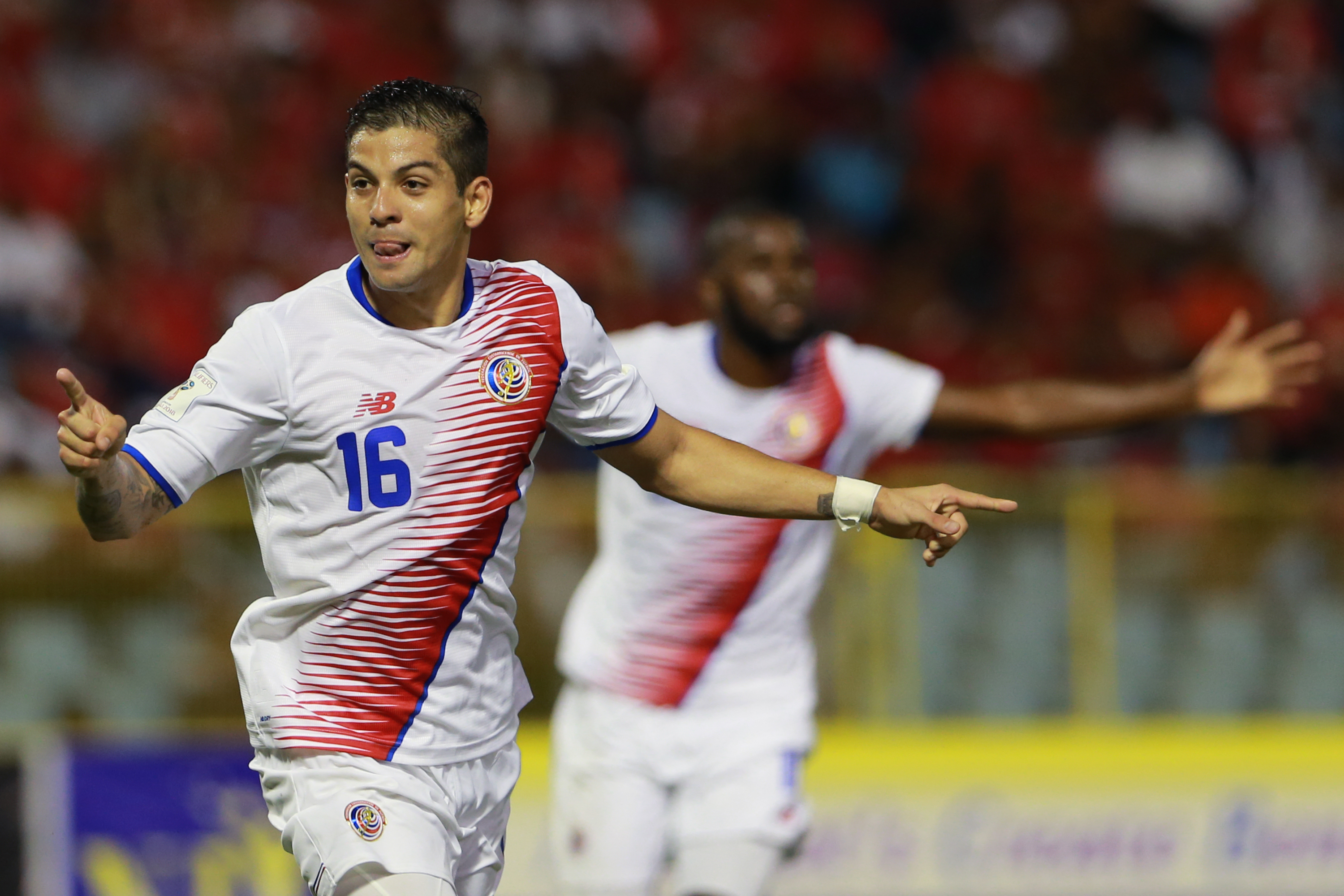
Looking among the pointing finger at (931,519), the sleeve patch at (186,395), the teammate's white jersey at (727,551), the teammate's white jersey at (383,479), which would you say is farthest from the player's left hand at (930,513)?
the teammate's white jersey at (727,551)

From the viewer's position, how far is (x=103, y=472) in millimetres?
3713

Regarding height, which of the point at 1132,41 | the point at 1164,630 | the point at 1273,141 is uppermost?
the point at 1132,41

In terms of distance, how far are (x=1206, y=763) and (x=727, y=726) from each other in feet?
14.0

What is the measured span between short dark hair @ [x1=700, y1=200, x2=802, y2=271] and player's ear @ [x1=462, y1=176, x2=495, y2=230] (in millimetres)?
2182

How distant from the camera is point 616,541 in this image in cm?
654

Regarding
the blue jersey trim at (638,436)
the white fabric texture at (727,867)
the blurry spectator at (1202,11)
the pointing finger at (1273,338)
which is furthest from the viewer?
the blurry spectator at (1202,11)

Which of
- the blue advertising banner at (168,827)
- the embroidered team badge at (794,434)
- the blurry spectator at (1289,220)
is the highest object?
the blurry spectator at (1289,220)

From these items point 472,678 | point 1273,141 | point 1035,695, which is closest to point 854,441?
point 472,678

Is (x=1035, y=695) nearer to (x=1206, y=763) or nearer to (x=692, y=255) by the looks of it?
(x=1206, y=763)

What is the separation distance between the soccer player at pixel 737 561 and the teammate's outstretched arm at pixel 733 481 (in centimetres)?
163

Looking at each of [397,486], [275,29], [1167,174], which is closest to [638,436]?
[397,486]

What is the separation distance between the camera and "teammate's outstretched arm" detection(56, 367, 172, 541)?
3.63 meters

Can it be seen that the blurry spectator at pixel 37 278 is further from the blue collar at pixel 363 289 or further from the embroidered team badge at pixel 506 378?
the embroidered team badge at pixel 506 378

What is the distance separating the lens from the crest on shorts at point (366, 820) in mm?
4195
